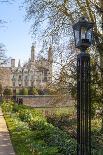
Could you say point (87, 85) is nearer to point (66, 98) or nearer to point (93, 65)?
point (93, 65)

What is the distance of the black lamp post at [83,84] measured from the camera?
903cm

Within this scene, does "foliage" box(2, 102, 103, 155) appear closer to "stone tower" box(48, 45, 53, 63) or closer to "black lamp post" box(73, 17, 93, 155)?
"black lamp post" box(73, 17, 93, 155)

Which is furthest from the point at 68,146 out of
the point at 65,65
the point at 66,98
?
the point at 66,98

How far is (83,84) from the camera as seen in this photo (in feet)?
30.3

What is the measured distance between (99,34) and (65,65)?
10.6ft

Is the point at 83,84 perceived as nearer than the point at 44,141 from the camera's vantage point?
Yes

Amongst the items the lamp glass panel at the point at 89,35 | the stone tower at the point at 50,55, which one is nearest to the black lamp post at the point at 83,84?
the lamp glass panel at the point at 89,35

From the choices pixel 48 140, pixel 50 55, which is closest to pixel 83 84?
pixel 48 140

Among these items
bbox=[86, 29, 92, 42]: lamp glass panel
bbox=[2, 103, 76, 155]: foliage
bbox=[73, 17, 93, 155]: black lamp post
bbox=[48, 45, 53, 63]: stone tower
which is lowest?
bbox=[2, 103, 76, 155]: foliage

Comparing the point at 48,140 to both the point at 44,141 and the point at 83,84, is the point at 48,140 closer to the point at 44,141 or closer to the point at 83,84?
the point at 44,141

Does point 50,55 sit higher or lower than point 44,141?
higher

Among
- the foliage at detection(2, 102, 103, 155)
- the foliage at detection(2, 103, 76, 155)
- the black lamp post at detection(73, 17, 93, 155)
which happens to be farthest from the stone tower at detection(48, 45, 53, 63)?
the black lamp post at detection(73, 17, 93, 155)

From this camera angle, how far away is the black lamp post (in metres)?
9.03

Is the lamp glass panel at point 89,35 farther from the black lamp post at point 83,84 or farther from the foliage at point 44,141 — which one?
the foliage at point 44,141
